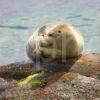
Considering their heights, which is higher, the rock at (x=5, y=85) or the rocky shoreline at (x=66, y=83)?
the rocky shoreline at (x=66, y=83)

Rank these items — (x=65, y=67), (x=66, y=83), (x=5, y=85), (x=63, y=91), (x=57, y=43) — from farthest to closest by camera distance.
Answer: (x=57, y=43) < (x=65, y=67) < (x=5, y=85) < (x=66, y=83) < (x=63, y=91)

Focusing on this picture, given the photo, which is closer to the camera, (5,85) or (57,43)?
(5,85)

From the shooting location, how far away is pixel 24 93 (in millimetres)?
4742

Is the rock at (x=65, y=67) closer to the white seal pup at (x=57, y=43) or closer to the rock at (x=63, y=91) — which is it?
the white seal pup at (x=57, y=43)

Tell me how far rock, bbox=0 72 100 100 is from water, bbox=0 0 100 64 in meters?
5.17

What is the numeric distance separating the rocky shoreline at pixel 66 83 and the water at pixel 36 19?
450 centimetres

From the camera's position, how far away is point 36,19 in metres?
15.6

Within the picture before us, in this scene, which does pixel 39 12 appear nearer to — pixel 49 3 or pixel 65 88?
pixel 49 3

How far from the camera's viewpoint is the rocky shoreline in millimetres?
4637

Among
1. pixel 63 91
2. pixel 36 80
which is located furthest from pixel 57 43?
pixel 63 91

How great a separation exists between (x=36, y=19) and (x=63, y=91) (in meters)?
11.1

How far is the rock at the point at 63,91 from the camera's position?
4609 mm

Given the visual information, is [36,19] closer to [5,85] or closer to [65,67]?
[65,67]

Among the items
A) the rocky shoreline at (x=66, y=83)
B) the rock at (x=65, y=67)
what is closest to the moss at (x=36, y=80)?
the rocky shoreline at (x=66, y=83)
